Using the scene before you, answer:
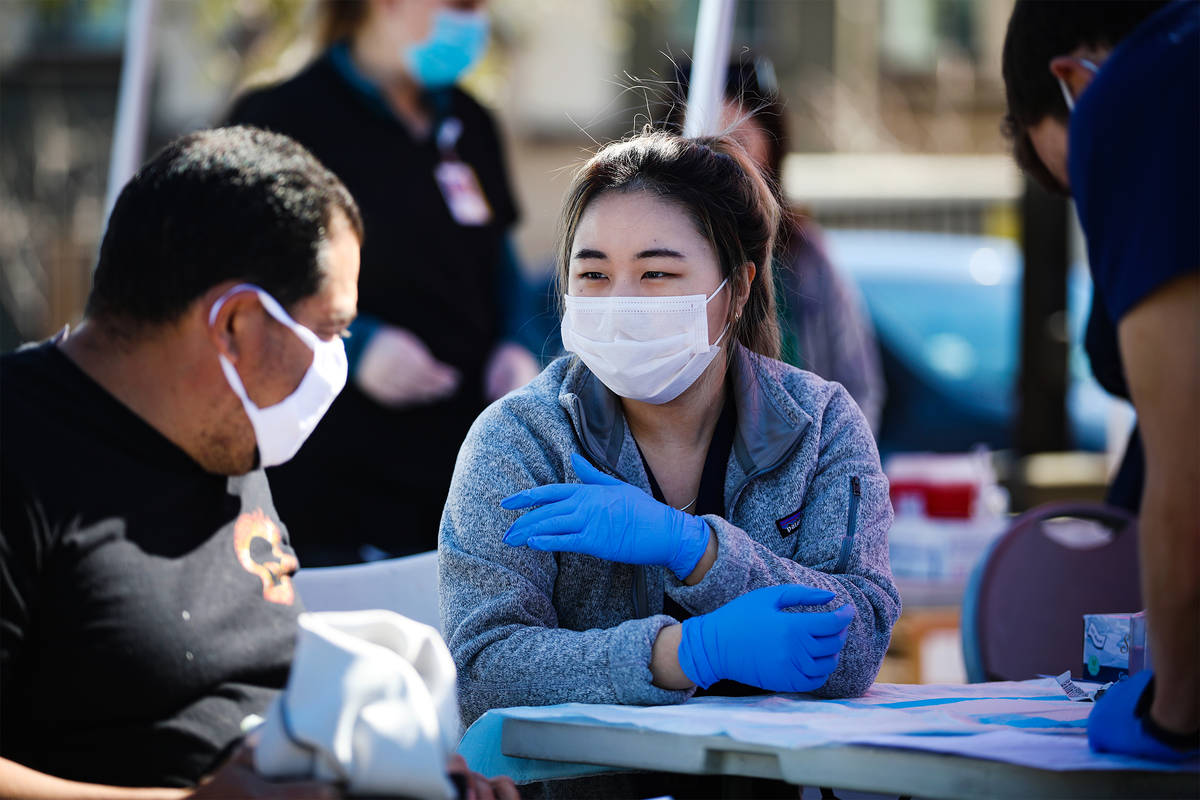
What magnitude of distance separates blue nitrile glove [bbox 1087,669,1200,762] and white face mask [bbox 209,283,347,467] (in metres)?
1.06

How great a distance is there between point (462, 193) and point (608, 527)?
2.03 m

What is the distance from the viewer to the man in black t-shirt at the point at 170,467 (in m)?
1.53

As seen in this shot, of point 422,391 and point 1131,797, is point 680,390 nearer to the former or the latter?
point 1131,797

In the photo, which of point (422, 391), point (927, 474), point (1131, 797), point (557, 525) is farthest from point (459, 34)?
point (1131, 797)

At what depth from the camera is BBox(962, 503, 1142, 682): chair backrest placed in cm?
274

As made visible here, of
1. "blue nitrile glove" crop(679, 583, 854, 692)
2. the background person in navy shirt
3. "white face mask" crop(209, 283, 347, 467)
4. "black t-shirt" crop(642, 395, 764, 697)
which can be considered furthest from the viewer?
"black t-shirt" crop(642, 395, 764, 697)

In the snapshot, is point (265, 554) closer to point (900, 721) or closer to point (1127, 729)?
point (900, 721)

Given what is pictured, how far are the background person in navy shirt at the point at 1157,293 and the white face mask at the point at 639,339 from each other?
0.78 m

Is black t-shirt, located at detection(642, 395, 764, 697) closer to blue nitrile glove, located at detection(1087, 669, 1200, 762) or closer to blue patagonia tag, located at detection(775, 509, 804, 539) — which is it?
blue patagonia tag, located at detection(775, 509, 804, 539)

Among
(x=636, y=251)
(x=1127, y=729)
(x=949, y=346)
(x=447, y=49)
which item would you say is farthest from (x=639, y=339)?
(x=949, y=346)

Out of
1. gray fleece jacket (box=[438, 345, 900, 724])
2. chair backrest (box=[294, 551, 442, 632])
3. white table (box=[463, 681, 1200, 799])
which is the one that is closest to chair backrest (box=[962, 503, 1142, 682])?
gray fleece jacket (box=[438, 345, 900, 724])

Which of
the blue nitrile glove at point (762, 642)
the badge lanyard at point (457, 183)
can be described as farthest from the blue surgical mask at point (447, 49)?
the blue nitrile glove at point (762, 642)

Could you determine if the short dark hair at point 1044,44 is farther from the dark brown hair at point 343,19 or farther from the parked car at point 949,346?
the parked car at point 949,346

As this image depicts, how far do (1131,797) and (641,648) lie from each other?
0.67 m
